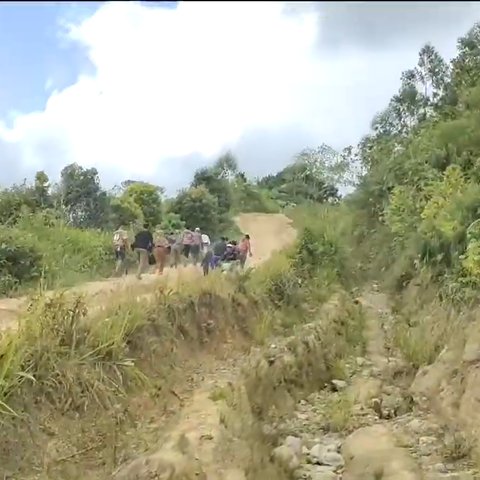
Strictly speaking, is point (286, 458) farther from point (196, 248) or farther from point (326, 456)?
point (196, 248)

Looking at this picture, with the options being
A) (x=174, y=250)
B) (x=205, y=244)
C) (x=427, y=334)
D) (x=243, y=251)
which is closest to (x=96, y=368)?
(x=427, y=334)

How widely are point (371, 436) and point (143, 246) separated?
6172 mm

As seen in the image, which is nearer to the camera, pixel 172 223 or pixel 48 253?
pixel 48 253

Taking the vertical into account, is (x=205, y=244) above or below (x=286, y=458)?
above

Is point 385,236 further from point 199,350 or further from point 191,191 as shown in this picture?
point 199,350

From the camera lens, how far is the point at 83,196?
1384 centimetres

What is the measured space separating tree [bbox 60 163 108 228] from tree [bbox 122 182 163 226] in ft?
3.81

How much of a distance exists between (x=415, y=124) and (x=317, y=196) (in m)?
9.23

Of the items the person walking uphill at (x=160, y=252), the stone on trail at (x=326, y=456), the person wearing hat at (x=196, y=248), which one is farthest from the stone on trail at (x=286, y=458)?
the person wearing hat at (x=196, y=248)

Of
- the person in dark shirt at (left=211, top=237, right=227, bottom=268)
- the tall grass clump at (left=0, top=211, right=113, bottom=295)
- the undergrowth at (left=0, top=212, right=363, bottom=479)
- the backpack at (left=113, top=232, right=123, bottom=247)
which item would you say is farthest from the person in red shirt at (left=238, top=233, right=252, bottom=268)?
the undergrowth at (left=0, top=212, right=363, bottom=479)

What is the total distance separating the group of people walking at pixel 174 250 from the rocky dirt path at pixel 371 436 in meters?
3.42

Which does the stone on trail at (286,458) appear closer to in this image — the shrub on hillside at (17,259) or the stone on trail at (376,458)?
the stone on trail at (376,458)

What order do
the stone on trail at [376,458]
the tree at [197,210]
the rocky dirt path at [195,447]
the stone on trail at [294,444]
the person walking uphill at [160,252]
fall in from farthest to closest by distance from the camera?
the tree at [197,210] → the person walking uphill at [160,252] → the stone on trail at [294,444] → the stone on trail at [376,458] → the rocky dirt path at [195,447]

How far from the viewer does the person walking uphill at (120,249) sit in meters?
12.2
